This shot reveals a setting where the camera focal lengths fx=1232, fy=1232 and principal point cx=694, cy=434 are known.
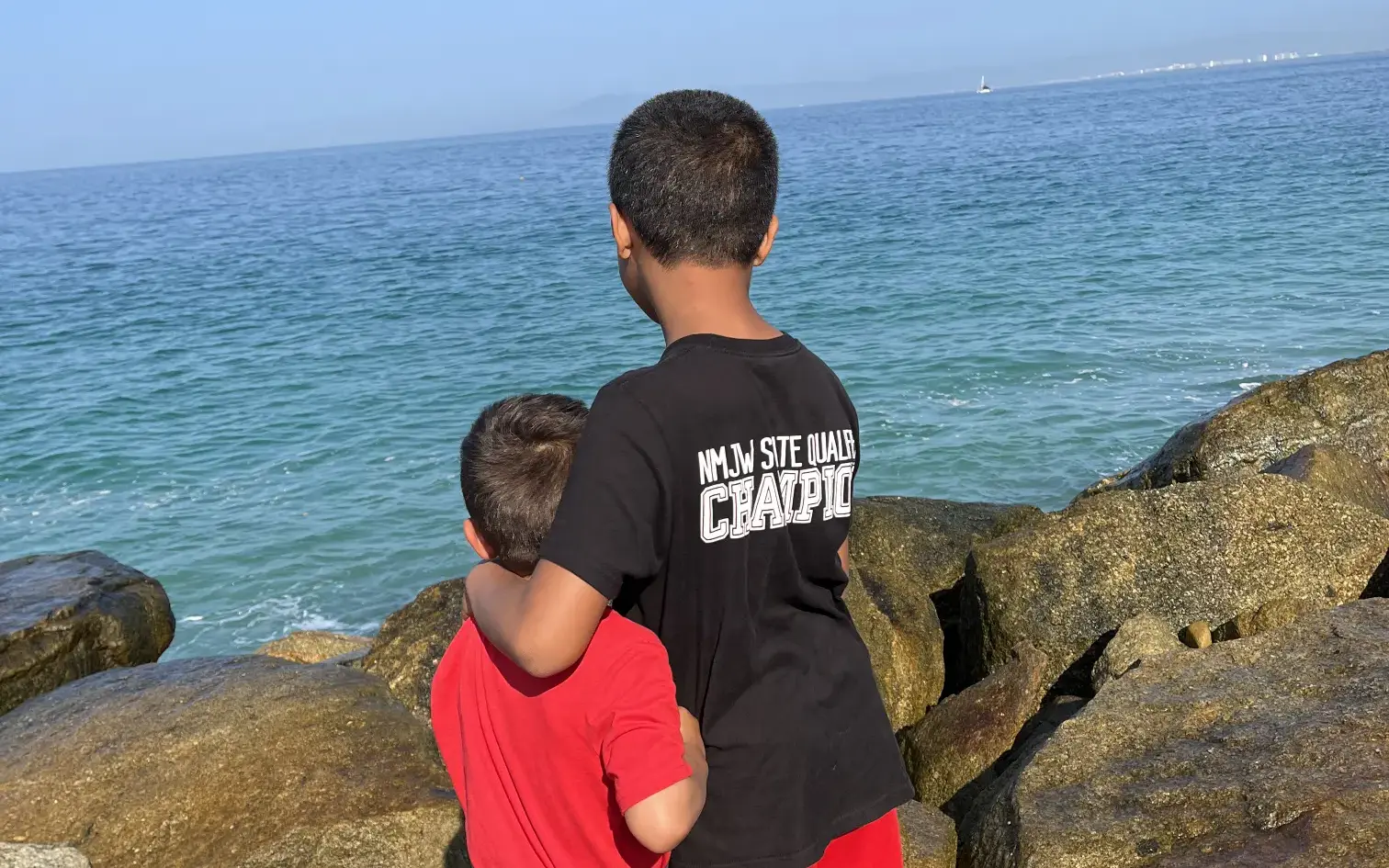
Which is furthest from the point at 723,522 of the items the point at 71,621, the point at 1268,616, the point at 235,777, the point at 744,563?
the point at 71,621

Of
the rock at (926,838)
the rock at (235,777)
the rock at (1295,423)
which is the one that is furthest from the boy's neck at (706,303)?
the rock at (1295,423)

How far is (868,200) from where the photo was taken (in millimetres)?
36906

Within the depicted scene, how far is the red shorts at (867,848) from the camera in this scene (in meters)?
2.20

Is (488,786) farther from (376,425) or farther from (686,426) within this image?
(376,425)

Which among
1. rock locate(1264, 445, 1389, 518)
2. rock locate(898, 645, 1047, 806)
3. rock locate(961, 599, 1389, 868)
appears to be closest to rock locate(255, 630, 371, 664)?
rock locate(898, 645, 1047, 806)

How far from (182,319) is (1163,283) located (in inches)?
744

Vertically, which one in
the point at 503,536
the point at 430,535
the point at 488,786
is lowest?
the point at 430,535

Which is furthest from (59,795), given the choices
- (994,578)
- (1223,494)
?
(1223,494)

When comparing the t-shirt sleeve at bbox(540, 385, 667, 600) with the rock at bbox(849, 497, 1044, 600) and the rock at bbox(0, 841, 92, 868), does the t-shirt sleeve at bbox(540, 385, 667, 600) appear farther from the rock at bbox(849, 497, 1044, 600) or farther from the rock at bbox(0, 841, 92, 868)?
the rock at bbox(849, 497, 1044, 600)

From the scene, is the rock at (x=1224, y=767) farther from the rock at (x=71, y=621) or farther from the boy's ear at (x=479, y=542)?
the rock at (x=71, y=621)

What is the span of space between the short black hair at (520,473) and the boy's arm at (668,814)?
0.46 meters

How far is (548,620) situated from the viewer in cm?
190

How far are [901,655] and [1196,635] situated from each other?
121cm

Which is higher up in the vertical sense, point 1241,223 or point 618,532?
point 618,532
